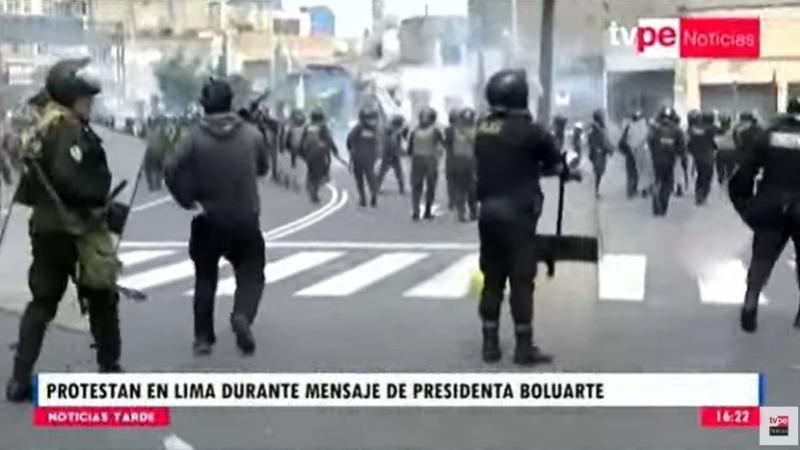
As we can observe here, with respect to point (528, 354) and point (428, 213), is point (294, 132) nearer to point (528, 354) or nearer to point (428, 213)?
point (428, 213)

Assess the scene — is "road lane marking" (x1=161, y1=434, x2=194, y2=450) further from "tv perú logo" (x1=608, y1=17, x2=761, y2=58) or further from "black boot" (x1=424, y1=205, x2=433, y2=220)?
"tv perú logo" (x1=608, y1=17, x2=761, y2=58)

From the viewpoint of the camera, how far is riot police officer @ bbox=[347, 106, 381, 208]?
2371 mm

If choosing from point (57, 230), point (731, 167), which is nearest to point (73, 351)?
point (57, 230)

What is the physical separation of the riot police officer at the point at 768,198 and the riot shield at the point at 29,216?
125cm

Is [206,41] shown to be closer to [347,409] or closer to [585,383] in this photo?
[347,409]

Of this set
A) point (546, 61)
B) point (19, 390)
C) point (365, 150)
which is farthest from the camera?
point (19, 390)

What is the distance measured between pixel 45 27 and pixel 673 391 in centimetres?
152

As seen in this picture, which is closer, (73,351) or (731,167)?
(731,167)

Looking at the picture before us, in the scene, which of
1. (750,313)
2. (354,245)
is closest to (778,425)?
(750,313)

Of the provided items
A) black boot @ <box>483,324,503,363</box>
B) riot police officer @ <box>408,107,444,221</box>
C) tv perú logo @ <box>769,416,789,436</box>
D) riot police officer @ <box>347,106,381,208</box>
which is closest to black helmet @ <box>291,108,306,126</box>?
riot police officer @ <box>347,106,381,208</box>

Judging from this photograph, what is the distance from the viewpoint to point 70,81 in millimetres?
2346

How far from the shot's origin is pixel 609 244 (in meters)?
2.34

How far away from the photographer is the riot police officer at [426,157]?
7.67 ft

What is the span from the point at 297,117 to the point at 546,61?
53cm
